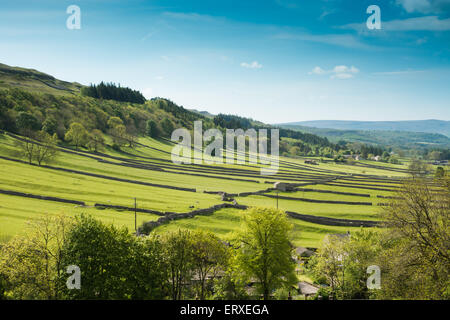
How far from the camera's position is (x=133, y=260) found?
24625mm

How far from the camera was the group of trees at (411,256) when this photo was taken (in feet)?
67.2

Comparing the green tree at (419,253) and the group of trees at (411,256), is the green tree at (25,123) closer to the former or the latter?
the group of trees at (411,256)

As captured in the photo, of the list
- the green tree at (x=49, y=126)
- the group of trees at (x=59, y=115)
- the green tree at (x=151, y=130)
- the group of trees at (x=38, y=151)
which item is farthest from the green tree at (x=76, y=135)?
the green tree at (x=151, y=130)

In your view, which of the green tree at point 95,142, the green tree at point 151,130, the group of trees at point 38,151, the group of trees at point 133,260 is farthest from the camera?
the green tree at point 151,130

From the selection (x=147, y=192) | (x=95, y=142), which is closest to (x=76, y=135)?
(x=95, y=142)

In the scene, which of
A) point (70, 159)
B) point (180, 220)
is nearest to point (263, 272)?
point (180, 220)

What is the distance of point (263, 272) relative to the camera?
29438 mm

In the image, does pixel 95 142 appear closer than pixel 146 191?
No

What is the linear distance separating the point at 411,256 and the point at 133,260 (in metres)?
22.0

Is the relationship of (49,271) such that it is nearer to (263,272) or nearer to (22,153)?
(263,272)

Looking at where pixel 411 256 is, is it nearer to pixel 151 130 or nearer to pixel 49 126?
pixel 49 126

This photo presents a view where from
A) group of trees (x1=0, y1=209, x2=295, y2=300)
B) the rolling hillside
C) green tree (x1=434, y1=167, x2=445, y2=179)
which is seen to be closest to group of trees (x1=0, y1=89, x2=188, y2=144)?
the rolling hillside

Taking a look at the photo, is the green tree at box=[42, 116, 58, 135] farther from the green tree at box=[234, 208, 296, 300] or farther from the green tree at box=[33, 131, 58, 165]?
the green tree at box=[234, 208, 296, 300]

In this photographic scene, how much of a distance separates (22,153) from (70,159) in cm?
1296
